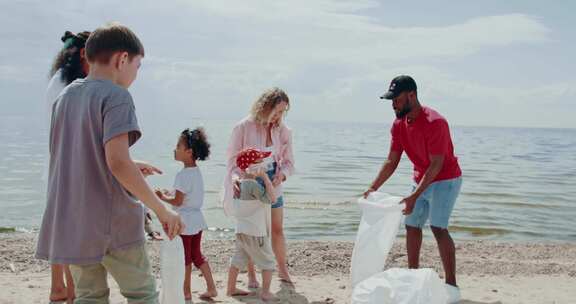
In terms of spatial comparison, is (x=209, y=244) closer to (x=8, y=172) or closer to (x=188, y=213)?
(x=188, y=213)

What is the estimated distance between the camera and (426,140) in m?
4.91

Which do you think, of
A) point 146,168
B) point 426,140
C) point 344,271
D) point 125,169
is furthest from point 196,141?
point 344,271

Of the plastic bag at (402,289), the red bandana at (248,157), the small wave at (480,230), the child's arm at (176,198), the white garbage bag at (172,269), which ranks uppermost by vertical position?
the red bandana at (248,157)

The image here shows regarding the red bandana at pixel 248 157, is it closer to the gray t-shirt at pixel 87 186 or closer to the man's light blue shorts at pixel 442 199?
the man's light blue shorts at pixel 442 199

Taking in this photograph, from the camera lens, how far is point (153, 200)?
8.39ft

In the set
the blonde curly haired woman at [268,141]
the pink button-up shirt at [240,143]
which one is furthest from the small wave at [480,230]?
the pink button-up shirt at [240,143]

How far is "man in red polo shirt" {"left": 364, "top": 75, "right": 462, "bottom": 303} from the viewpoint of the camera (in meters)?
4.84

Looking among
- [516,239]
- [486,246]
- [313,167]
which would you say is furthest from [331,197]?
[313,167]

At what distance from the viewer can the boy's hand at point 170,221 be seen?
263 centimetres

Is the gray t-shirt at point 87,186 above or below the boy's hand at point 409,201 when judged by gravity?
above

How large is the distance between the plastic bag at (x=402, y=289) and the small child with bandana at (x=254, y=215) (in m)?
1.07

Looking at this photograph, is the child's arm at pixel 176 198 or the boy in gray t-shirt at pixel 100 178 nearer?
the boy in gray t-shirt at pixel 100 178

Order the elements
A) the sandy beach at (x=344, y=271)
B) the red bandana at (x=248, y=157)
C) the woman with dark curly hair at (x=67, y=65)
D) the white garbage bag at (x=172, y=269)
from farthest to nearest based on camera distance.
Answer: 1. the sandy beach at (x=344, y=271)
2. the red bandana at (x=248, y=157)
3. the woman with dark curly hair at (x=67, y=65)
4. the white garbage bag at (x=172, y=269)

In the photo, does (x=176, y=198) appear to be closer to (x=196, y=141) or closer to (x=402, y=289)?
(x=196, y=141)
